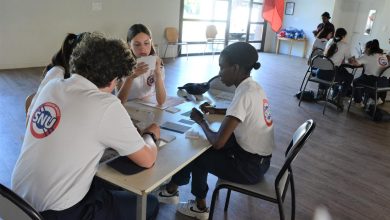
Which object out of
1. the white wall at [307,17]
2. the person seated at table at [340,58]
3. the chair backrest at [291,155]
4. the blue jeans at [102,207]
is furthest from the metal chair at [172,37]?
the blue jeans at [102,207]

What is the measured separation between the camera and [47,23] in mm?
5805

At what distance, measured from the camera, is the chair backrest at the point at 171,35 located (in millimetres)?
7639

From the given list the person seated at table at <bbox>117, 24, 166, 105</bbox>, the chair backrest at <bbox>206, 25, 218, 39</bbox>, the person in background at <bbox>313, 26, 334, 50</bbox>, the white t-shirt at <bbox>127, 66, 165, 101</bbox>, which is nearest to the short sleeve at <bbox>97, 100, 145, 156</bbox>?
the person seated at table at <bbox>117, 24, 166, 105</bbox>

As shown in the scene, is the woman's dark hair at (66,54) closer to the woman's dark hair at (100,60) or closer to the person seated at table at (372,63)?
the woman's dark hair at (100,60)

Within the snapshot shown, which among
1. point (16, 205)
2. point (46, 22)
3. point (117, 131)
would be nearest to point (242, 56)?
point (117, 131)

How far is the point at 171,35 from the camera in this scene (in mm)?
7703

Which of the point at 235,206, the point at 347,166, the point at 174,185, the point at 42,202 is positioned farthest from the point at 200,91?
the point at 347,166

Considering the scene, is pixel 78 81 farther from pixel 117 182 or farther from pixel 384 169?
pixel 384 169

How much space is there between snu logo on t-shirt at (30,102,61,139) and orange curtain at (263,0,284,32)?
1009 cm

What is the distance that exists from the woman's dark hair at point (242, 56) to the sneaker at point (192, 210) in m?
0.96

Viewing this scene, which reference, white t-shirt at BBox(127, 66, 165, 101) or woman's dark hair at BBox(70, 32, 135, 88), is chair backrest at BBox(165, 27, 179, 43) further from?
woman's dark hair at BBox(70, 32, 135, 88)

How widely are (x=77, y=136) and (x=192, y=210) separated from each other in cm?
119

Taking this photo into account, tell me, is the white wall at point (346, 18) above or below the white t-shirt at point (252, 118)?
above

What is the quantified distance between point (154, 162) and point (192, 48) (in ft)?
25.2
